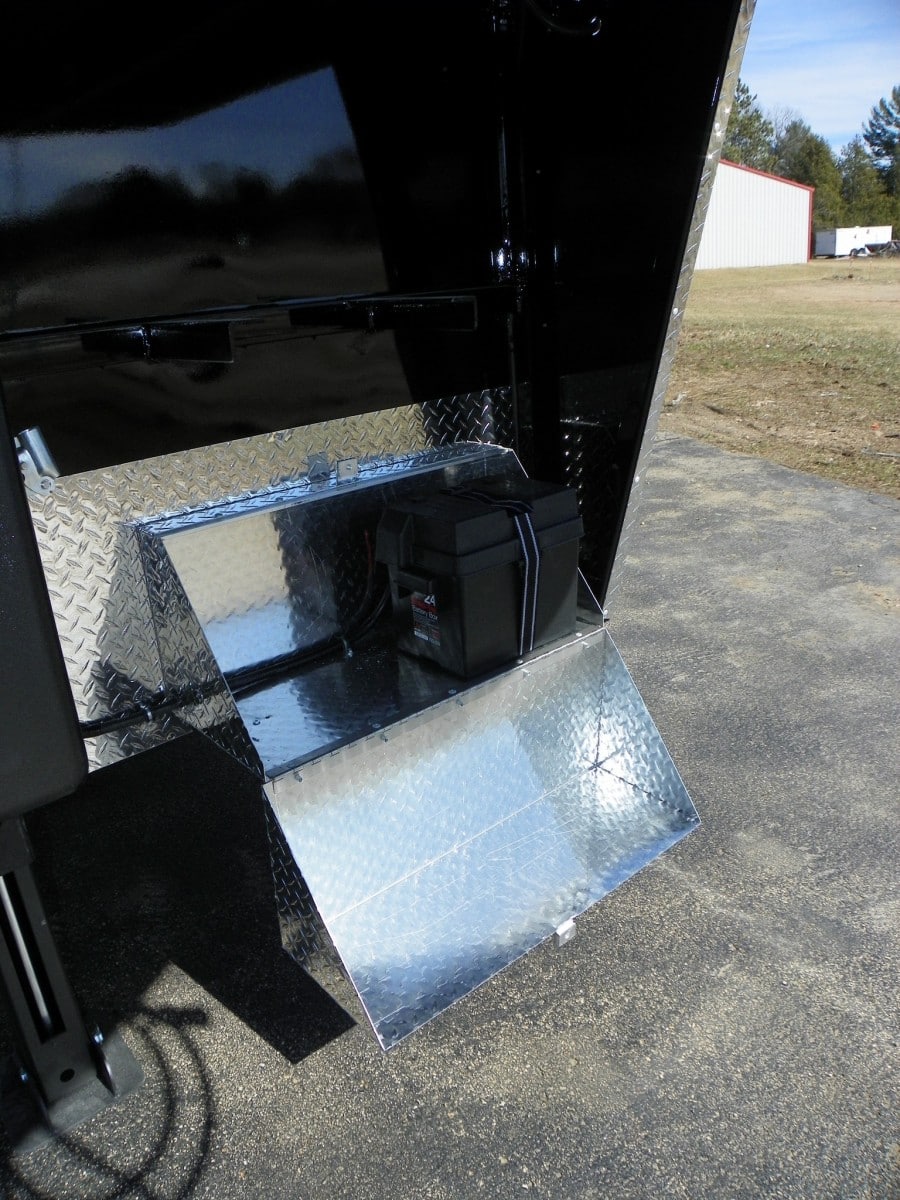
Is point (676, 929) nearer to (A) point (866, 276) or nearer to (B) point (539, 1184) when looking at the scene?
(B) point (539, 1184)

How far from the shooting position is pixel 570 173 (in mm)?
2658

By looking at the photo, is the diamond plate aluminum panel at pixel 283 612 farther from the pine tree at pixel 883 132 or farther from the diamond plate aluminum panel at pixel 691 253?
the pine tree at pixel 883 132

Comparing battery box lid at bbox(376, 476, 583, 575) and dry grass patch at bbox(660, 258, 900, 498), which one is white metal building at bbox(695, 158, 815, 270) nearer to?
dry grass patch at bbox(660, 258, 900, 498)

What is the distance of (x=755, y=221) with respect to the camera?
40469mm

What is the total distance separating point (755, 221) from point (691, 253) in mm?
42996

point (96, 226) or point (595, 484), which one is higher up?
point (96, 226)

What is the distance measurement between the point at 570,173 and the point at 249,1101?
2.51 m

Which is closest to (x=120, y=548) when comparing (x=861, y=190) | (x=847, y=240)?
(x=847, y=240)

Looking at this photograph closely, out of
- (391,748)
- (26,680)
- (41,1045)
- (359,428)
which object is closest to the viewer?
(26,680)

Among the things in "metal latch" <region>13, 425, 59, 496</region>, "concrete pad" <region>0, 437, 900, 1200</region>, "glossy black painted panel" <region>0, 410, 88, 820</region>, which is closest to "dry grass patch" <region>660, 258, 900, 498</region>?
"concrete pad" <region>0, 437, 900, 1200</region>

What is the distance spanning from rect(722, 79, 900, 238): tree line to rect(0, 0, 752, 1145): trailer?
58.8 meters

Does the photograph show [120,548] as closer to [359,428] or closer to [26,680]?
[359,428]

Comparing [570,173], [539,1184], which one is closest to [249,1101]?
[539,1184]

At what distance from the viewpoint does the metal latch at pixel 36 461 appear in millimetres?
2016
